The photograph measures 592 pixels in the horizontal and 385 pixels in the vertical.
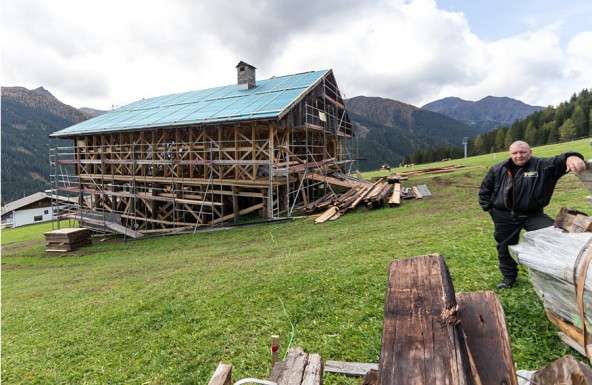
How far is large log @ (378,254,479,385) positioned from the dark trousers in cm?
284

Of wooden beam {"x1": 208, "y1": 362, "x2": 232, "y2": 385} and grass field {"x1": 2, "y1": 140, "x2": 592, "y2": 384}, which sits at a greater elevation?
wooden beam {"x1": 208, "y1": 362, "x2": 232, "y2": 385}

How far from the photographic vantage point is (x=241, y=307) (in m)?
5.76

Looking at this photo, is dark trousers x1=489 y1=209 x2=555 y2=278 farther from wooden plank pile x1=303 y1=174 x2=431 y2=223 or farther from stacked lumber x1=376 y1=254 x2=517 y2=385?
wooden plank pile x1=303 y1=174 x2=431 y2=223

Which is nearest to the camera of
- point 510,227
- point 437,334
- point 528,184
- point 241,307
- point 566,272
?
point 437,334

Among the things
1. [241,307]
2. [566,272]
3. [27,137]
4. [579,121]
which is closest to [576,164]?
[566,272]

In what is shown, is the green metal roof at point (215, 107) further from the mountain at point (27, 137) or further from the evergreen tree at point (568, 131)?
the mountain at point (27, 137)

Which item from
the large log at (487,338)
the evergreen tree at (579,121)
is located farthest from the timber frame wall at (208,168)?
the evergreen tree at (579,121)

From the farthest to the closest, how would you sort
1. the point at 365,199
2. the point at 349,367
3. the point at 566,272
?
the point at 365,199 < the point at 349,367 < the point at 566,272

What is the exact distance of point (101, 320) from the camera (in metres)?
6.52

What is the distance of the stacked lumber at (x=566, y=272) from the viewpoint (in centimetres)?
258

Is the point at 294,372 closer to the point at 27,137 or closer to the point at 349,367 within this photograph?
the point at 349,367

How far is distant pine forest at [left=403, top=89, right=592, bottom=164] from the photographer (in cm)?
5762

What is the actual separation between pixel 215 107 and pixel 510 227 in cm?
1866

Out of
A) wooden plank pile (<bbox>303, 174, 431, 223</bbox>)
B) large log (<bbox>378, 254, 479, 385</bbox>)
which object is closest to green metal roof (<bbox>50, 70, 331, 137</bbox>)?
wooden plank pile (<bbox>303, 174, 431, 223</bbox>)
